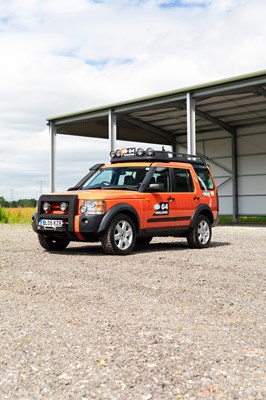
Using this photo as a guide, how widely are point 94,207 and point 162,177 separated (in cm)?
196

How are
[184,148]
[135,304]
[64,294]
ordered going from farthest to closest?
[184,148], [64,294], [135,304]

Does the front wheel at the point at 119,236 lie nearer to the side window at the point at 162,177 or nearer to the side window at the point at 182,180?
the side window at the point at 162,177

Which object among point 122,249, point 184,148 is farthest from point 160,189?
point 184,148

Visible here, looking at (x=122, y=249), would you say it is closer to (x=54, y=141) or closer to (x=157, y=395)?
(x=157, y=395)

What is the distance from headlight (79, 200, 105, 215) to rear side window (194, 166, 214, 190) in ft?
10.3

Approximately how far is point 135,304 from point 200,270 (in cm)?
265

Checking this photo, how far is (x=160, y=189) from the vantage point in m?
10.9

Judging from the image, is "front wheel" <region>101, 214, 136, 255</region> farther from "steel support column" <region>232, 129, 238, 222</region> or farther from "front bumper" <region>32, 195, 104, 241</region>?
"steel support column" <region>232, 129, 238, 222</region>

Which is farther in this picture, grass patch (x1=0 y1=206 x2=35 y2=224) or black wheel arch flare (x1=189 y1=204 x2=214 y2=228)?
grass patch (x1=0 y1=206 x2=35 y2=224)

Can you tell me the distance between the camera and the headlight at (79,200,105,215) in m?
10.1

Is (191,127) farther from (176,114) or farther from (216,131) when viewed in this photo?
(216,131)

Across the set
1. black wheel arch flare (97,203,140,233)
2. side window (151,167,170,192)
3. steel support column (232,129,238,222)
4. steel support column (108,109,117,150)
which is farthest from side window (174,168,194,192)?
steel support column (232,129,238,222)

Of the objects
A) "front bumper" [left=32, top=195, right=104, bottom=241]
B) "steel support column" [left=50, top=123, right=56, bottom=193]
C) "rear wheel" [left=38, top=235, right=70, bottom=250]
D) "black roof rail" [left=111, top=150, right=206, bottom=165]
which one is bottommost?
"rear wheel" [left=38, top=235, right=70, bottom=250]

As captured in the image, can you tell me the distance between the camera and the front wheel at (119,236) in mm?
10117
